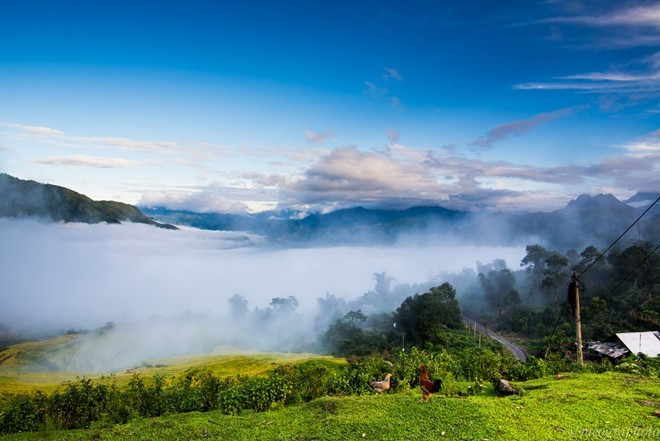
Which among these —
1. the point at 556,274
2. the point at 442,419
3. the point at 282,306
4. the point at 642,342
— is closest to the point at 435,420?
the point at 442,419

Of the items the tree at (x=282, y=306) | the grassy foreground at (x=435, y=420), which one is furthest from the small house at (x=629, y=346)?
the tree at (x=282, y=306)

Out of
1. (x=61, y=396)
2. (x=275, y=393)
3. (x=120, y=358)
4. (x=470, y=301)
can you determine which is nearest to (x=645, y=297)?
(x=470, y=301)

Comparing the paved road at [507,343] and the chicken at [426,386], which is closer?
the chicken at [426,386]

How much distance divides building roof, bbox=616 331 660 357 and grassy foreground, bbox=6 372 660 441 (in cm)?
3096

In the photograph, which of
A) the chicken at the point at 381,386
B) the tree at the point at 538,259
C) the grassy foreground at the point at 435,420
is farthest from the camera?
the tree at the point at 538,259

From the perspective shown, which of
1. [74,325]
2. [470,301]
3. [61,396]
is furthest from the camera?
[74,325]

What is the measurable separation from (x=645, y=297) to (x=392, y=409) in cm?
6613

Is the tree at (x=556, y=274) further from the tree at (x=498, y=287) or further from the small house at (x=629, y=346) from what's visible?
the small house at (x=629, y=346)

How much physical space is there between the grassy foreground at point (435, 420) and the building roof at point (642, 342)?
3096 cm

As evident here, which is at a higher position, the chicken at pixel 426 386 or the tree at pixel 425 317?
the chicken at pixel 426 386

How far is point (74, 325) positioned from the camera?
14150cm

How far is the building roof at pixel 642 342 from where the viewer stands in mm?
37469

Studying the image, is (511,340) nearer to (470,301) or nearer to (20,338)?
(470,301)

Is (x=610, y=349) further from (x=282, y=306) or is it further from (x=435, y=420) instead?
(x=282, y=306)
